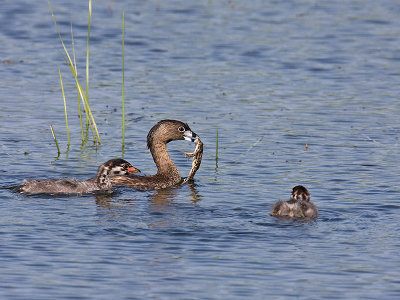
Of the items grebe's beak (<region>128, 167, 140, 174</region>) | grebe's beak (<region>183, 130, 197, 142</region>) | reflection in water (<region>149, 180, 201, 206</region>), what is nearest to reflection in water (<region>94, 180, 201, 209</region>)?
reflection in water (<region>149, 180, 201, 206</region>)

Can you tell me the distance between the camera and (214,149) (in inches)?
798

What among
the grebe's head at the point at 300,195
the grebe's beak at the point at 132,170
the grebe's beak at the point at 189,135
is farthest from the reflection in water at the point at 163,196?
the grebe's head at the point at 300,195

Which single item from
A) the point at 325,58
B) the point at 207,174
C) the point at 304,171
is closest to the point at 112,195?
the point at 207,174

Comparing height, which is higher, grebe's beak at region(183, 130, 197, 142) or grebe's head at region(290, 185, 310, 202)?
grebe's beak at region(183, 130, 197, 142)

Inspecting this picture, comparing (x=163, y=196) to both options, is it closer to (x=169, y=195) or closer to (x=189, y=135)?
(x=169, y=195)

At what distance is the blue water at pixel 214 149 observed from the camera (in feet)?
41.0

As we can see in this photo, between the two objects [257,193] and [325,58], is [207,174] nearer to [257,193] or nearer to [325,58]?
[257,193]

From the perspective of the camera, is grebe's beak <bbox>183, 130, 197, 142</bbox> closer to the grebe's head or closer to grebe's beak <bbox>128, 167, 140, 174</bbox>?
grebe's beak <bbox>128, 167, 140, 174</bbox>

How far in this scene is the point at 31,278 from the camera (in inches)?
477

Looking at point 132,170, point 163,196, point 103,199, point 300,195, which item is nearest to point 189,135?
point 132,170

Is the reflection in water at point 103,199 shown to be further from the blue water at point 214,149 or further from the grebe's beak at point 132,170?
the grebe's beak at point 132,170

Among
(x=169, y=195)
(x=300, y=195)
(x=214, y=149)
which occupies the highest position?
(x=214, y=149)

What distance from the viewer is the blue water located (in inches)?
492

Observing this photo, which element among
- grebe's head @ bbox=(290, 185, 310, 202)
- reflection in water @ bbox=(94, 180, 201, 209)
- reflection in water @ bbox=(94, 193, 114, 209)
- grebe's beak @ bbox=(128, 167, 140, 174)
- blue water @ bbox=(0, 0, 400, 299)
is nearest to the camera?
blue water @ bbox=(0, 0, 400, 299)
